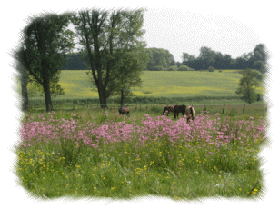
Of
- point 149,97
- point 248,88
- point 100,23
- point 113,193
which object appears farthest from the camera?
point 248,88

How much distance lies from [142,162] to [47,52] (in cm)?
1651

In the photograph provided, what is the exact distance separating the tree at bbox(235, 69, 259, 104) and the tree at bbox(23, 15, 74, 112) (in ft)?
127

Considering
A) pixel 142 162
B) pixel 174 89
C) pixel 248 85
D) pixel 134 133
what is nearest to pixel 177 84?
pixel 174 89

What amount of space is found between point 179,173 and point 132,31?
20298 mm

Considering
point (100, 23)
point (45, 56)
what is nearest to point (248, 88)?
point (100, 23)

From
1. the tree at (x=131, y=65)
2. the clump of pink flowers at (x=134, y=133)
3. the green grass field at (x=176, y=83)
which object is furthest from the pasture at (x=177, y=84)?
the clump of pink flowers at (x=134, y=133)

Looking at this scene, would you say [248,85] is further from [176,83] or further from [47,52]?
[47,52]

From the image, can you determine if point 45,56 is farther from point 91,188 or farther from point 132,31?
point 91,188

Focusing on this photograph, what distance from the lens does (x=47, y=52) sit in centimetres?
1873

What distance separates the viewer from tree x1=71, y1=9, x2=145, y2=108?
791 inches

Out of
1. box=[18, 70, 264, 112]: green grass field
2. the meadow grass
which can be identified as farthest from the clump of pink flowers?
box=[18, 70, 264, 112]: green grass field

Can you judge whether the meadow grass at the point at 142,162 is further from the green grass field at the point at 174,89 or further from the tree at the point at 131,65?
the green grass field at the point at 174,89

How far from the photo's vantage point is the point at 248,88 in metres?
46.7

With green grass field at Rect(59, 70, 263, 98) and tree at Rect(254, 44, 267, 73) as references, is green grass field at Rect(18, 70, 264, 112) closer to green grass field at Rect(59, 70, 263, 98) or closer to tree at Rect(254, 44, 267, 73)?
green grass field at Rect(59, 70, 263, 98)
